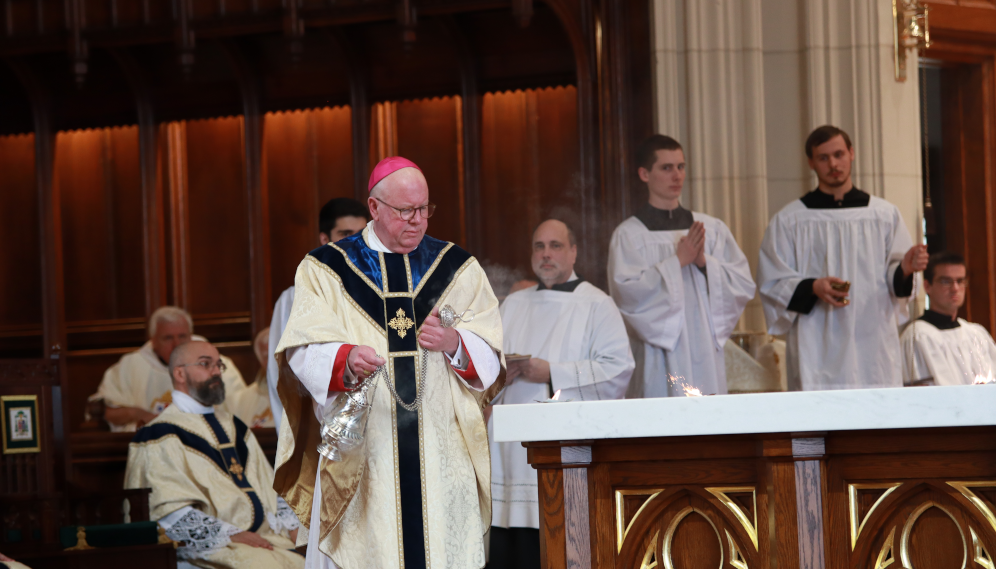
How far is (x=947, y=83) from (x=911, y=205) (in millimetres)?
1220

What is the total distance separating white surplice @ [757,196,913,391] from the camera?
17.6ft

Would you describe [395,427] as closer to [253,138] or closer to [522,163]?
[522,163]

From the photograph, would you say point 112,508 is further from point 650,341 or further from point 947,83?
point 947,83

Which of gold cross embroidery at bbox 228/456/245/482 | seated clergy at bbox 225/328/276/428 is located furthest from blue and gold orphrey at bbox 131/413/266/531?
seated clergy at bbox 225/328/276/428

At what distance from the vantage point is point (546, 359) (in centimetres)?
481

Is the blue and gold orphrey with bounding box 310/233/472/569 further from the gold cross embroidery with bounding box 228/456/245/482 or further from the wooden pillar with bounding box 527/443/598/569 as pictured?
the gold cross embroidery with bounding box 228/456/245/482

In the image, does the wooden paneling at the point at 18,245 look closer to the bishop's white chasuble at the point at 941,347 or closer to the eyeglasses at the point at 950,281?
the bishop's white chasuble at the point at 941,347

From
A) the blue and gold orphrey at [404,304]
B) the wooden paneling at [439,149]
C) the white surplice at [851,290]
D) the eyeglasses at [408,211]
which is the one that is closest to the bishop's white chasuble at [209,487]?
the blue and gold orphrey at [404,304]

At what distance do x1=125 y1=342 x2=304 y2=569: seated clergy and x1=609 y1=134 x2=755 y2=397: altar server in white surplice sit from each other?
1760mm

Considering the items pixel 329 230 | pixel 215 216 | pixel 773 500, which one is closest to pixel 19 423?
pixel 329 230

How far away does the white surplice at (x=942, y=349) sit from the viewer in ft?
18.7

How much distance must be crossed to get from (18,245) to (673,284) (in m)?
5.26

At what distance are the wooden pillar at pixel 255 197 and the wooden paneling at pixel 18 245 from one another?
5.26ft

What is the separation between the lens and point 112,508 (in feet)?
18.2
